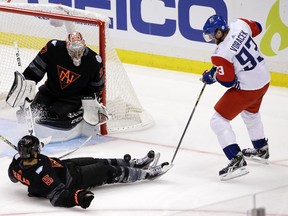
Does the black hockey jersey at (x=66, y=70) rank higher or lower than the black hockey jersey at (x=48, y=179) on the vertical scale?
higher

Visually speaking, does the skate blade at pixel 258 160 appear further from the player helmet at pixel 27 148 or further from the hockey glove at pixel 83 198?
the player helmet at pixel 27 148

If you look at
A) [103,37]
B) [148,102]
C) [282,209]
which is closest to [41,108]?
[103,37]

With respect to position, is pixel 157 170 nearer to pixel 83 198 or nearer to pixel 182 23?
pixel 83 198

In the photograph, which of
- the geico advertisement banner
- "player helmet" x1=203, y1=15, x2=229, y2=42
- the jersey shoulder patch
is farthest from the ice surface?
"player helmet" x1=203, y1=15, x2=229, y2=42

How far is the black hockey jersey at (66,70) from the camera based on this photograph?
658 centimetres

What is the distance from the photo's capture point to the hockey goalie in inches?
259

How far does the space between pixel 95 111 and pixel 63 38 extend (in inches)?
36.8

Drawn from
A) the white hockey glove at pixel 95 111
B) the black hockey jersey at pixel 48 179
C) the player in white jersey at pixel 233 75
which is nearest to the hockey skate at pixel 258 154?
the player in white jersey at pixel 233 75

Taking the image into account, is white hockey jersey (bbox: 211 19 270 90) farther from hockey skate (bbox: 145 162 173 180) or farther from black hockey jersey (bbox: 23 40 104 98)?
black hockey jersey (bbox: 23 40 104 98)

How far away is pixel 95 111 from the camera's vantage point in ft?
21.8

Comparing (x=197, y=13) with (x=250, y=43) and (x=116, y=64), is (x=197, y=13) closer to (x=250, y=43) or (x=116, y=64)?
(x=116, y=64)

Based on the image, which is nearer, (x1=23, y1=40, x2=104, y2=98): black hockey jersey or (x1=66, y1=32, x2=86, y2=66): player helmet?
(x1=66, y1=32, x2=86, y2=66): player helmet

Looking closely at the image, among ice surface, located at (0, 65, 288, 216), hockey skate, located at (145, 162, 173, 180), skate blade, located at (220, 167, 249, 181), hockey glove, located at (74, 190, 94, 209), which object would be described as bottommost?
ice surface, located at (0, 65, 288, 216)

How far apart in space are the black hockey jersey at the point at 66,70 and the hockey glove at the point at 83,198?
1.72 meters
